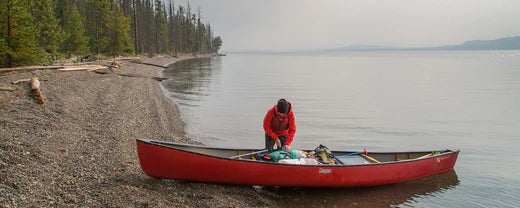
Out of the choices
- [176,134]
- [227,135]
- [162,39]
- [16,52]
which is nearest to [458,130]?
Result: [227,135]

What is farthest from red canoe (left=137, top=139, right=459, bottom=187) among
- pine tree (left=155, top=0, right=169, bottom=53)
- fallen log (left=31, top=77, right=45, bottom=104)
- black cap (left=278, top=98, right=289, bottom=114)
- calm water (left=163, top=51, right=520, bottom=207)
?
pine tree (left=155, top=0, right=169, bottom=53)

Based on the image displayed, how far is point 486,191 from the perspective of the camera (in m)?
9.16

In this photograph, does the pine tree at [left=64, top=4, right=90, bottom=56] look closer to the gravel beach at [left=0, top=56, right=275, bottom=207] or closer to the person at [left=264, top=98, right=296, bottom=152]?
the gravel beach at [left=0, top=56, right=275, bottom=207]

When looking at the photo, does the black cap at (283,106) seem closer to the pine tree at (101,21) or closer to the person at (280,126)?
the person at (280,126)

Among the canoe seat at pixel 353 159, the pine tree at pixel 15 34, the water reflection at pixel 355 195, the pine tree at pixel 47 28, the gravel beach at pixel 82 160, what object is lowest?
the water reflection at pixel 355 195

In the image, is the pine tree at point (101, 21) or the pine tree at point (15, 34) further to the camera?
the pine tree at point (101, 21)

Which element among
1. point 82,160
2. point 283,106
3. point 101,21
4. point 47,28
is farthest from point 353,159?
point 101,21

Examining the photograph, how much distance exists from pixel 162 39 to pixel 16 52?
2650 inches

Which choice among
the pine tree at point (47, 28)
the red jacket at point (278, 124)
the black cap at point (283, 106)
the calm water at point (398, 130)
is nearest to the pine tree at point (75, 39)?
the pine tree at point (47, 28)

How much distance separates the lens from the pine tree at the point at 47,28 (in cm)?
2872

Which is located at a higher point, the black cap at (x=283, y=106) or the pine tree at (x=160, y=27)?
the pine tree at (x=160, y=27)

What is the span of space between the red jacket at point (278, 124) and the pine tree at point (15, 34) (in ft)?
48.0

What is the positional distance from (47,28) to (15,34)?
1462 centimetres

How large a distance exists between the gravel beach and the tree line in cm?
452
